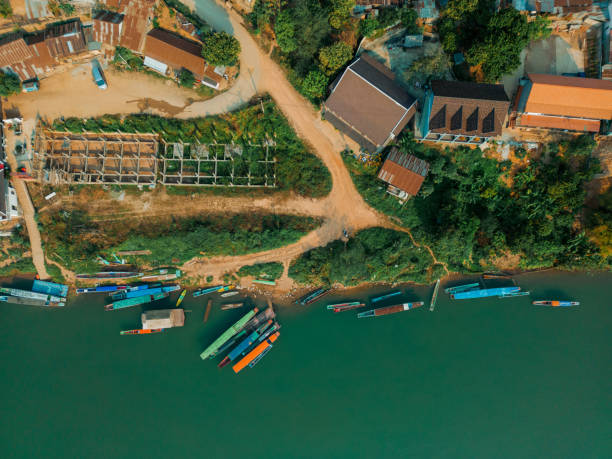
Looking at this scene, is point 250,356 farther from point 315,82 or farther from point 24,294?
point 315,82

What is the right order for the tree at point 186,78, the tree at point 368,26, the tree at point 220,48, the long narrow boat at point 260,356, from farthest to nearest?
the long narrow boat at point 260,356, the tree at point 186,78, the tree at point 368,26, the tree at point 220,48

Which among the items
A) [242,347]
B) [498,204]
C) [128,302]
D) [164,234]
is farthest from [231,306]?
[498,204]

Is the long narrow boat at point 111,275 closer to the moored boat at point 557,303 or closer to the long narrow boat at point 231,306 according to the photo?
the long narrow boat at point 231,306

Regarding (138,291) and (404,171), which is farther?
(138,291)

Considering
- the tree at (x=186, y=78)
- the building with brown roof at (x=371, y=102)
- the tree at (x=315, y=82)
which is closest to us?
the building with brown roof at (x=371, y=102)

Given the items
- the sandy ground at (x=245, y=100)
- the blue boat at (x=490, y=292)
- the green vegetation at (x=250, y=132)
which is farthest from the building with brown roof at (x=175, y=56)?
the blue boat at (x=490, y=292)

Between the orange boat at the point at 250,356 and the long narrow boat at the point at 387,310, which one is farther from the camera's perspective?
the long narrow boat at the point at 387,310

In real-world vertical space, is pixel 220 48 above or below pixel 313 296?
above
